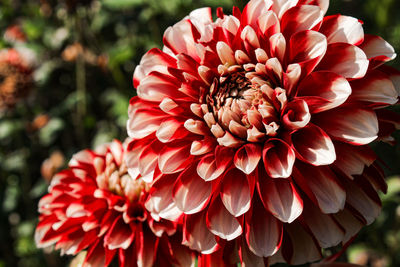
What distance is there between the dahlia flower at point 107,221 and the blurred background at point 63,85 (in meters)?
0.86

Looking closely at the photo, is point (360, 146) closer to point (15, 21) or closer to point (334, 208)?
point (334, 208)

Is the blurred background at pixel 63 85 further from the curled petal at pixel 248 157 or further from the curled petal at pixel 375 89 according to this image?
the curled petal at pixel 248 157

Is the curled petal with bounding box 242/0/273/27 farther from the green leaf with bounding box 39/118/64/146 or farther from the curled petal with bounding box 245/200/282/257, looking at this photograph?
the green leaf with bounding box 39/118/64/146

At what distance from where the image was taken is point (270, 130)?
0.78 meters

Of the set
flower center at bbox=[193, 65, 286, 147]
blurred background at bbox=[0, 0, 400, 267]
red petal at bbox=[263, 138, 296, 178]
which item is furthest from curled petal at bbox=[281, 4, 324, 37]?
blurred background at bbox=[0, 0, 400, 267]

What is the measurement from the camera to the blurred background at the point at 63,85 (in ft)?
6.35

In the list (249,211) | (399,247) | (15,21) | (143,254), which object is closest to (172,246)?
(143,254)

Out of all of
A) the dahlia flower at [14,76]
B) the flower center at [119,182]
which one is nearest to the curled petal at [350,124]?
the flower center at [119,182]

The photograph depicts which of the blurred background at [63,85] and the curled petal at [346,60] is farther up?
the curled petal at [346,60]

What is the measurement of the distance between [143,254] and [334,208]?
1.43ft

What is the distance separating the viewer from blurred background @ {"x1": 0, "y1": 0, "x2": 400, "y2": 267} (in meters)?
1.94

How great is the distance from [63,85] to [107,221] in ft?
6.15

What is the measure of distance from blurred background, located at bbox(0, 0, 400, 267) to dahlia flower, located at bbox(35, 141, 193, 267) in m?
0.86

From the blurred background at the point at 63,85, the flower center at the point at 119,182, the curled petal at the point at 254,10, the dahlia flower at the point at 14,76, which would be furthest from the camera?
the dahlia flower at the point at 14,76
